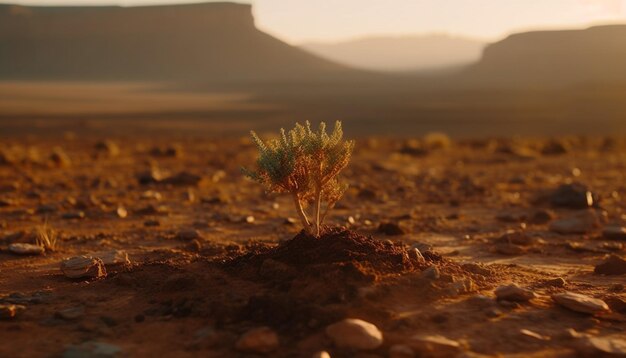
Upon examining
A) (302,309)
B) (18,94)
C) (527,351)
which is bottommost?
(527,351)

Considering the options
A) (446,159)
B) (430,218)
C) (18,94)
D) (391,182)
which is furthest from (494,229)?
(18,94)

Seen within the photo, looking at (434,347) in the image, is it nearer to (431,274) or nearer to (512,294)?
(431,274)

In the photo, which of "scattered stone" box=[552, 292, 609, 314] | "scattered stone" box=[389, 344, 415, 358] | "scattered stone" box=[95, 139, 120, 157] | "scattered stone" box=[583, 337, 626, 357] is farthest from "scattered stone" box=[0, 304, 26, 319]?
"scattered stone" box=[95, 139, 120, 157]

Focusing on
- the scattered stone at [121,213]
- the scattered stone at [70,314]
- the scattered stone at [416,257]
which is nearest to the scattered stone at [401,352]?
the scattered stone at [416,257]

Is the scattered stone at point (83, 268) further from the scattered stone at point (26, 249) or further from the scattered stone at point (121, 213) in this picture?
the scattered stone at point (121, 213)

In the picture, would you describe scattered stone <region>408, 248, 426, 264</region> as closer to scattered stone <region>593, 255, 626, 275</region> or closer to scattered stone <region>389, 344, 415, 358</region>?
scattered stone <region>389, 344, 415, 358</region>

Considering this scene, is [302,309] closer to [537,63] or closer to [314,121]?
[314,121]
